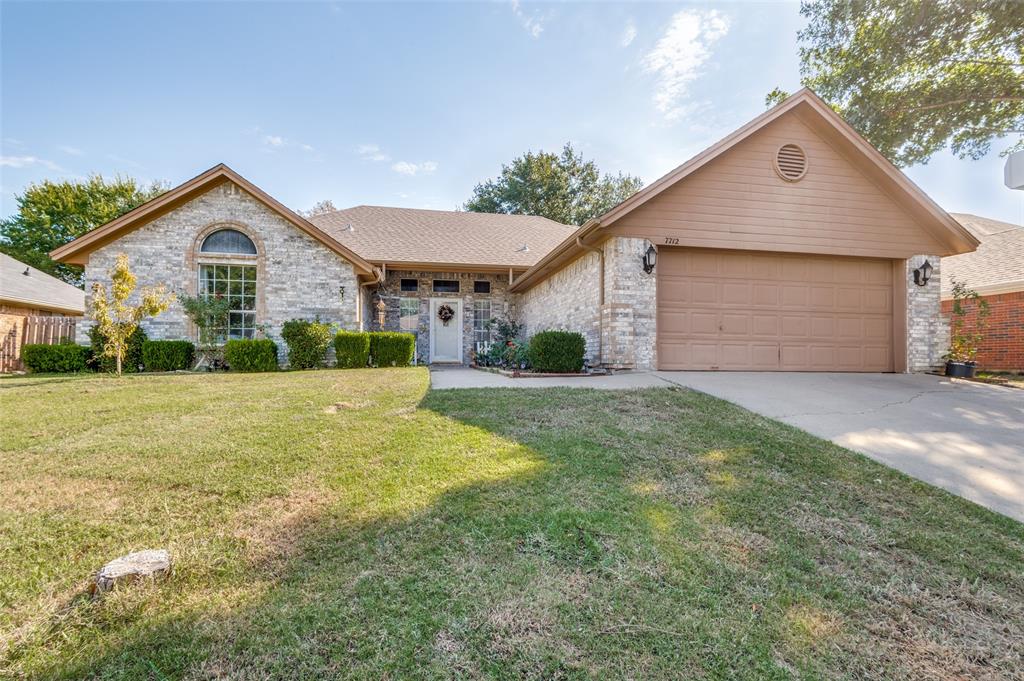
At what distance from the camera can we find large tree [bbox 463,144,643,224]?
27625 mm

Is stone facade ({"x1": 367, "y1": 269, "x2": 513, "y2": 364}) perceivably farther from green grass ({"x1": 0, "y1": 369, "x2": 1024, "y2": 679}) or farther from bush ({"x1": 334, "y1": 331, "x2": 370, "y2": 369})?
green grass ({"x1": 0, "y1": 369, "x2": 1024, "y2": 679})

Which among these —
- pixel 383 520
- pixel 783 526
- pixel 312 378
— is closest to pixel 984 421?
pixel 783 526

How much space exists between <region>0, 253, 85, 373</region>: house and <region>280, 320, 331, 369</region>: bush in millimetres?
6244

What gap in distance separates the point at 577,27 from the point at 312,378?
985 centimetres

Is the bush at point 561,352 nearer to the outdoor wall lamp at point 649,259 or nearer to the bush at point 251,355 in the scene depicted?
the outdoor wall lamp at point 649,259

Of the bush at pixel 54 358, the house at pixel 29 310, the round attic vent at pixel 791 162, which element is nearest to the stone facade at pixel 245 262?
the bush at pixel 54 358

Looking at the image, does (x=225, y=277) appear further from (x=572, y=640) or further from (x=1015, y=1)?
(x=1015, y=1)

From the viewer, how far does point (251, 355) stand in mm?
10336

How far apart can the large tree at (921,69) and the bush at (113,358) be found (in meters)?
19.8

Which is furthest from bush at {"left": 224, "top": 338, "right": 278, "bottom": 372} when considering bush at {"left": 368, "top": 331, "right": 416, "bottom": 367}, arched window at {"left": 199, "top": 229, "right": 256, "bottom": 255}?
arched window at {"left": 199, "top": 229, "right": 256, "bottom": 255}

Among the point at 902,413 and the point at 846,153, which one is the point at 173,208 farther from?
the point at 846,153

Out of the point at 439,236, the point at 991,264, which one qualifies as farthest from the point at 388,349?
the point at 991,264

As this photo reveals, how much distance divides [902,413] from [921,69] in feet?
38.2

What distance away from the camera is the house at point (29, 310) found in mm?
11641
